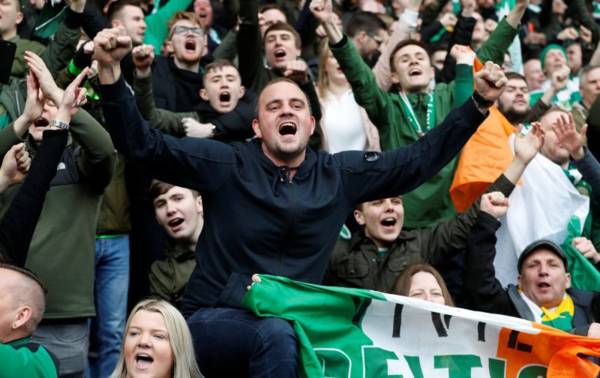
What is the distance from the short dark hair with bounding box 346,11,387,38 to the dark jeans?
5777mm

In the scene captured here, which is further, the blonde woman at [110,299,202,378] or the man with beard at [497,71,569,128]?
the man with beard at [497,71,569,128]

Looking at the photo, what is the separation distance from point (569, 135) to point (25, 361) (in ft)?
14.8

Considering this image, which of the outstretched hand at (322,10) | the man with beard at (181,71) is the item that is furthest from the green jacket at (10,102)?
the outstretched hand at (322,10)

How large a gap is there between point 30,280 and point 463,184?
388 centimetres

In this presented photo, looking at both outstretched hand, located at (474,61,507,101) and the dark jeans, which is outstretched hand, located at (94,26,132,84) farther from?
outstretched hand, located at (474,61,507,101)

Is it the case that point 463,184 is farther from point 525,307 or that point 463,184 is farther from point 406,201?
point 525,307

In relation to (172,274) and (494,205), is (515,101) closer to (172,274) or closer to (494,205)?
(494,205)

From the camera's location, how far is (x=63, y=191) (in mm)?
7324

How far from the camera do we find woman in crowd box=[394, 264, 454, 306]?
23.2 feet

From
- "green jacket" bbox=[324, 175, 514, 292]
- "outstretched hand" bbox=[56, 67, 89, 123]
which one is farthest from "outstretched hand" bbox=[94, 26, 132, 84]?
"green jacket" bbox=[324, 175, 514, 292]

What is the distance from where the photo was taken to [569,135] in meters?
8.32

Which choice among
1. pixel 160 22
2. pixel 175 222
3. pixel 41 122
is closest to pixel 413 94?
pixel 175 222

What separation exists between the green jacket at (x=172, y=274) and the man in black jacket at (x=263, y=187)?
1.56 meters

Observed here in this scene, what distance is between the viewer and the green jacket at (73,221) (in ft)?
23.3
